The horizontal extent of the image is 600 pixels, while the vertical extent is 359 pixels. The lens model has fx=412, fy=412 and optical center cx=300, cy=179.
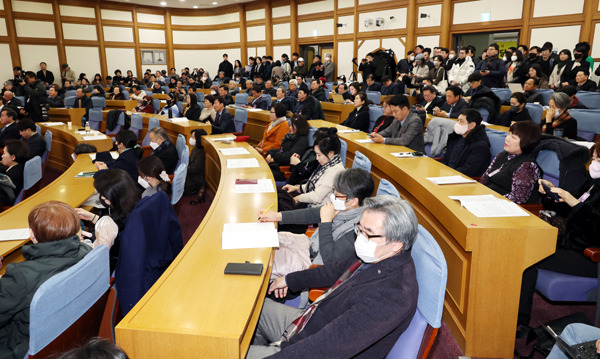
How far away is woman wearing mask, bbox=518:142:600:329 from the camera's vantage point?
96.0 inches

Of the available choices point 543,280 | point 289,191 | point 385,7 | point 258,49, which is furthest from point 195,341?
point 258,49

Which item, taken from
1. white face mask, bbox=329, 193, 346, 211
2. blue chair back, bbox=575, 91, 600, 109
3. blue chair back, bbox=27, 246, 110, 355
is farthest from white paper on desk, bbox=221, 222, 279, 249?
blue chair back, bbox=575, 91, 600, 109

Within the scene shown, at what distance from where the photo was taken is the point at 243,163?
170 inches

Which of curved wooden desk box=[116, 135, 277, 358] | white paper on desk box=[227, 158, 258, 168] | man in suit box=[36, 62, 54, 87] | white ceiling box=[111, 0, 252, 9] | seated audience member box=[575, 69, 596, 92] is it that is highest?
white ceiling box=[111, 0, 252, 9]

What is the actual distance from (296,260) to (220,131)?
15.4ft

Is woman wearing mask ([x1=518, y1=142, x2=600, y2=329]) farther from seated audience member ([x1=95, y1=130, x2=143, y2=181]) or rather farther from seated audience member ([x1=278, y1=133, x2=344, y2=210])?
seated audience member ([x1=95, y1=130, x2=143, y2=181])

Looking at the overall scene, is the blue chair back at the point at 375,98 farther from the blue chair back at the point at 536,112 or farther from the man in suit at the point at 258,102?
the blue chair back at the point at 536,112

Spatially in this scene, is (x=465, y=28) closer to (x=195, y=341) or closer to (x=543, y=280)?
(x=543, y=280)

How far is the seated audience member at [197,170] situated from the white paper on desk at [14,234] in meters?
3.03

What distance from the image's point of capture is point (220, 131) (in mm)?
6828

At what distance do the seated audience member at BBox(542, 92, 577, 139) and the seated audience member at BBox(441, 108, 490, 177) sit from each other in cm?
132

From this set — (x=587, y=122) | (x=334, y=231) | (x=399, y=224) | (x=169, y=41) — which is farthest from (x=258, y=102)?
(x=169, y=41)

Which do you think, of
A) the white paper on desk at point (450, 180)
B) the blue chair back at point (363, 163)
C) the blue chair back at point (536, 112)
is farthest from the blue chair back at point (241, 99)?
the white paper on desk at point (450, 180)

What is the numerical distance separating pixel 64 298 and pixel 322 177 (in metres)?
2.25
